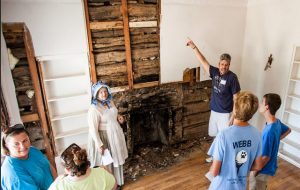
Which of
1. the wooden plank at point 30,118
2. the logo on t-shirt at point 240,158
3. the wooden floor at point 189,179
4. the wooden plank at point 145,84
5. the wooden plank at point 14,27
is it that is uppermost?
the wooden plank at point 14,27

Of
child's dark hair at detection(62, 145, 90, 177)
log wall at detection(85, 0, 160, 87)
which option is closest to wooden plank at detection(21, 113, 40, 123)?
log wall at detection(85, 0, 160, 87)

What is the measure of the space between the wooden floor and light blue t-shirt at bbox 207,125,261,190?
1.32m

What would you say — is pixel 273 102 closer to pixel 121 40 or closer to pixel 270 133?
pixel 270 133

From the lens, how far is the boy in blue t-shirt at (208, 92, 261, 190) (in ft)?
4.99

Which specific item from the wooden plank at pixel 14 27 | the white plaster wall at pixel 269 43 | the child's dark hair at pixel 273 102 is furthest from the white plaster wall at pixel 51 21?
the white plaster wall at pixel 269 43

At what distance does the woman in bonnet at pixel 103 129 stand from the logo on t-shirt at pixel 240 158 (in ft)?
4.66

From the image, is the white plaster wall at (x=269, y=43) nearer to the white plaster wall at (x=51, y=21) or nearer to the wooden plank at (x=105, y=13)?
the wooden plank at (x=105, y=13)

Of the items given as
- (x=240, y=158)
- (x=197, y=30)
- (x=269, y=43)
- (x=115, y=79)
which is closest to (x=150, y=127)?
(x=115, y=79)

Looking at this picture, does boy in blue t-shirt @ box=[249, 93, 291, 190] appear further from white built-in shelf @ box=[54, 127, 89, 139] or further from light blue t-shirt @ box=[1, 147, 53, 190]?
white built-in shelf @ box=[54, 127, 89, 139]

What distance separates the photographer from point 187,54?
3.67 m

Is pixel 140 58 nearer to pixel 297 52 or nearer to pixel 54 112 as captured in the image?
pixel 54 112

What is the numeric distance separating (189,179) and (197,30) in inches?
92.5

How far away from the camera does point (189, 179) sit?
121 inches

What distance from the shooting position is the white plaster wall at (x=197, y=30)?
3434mm
